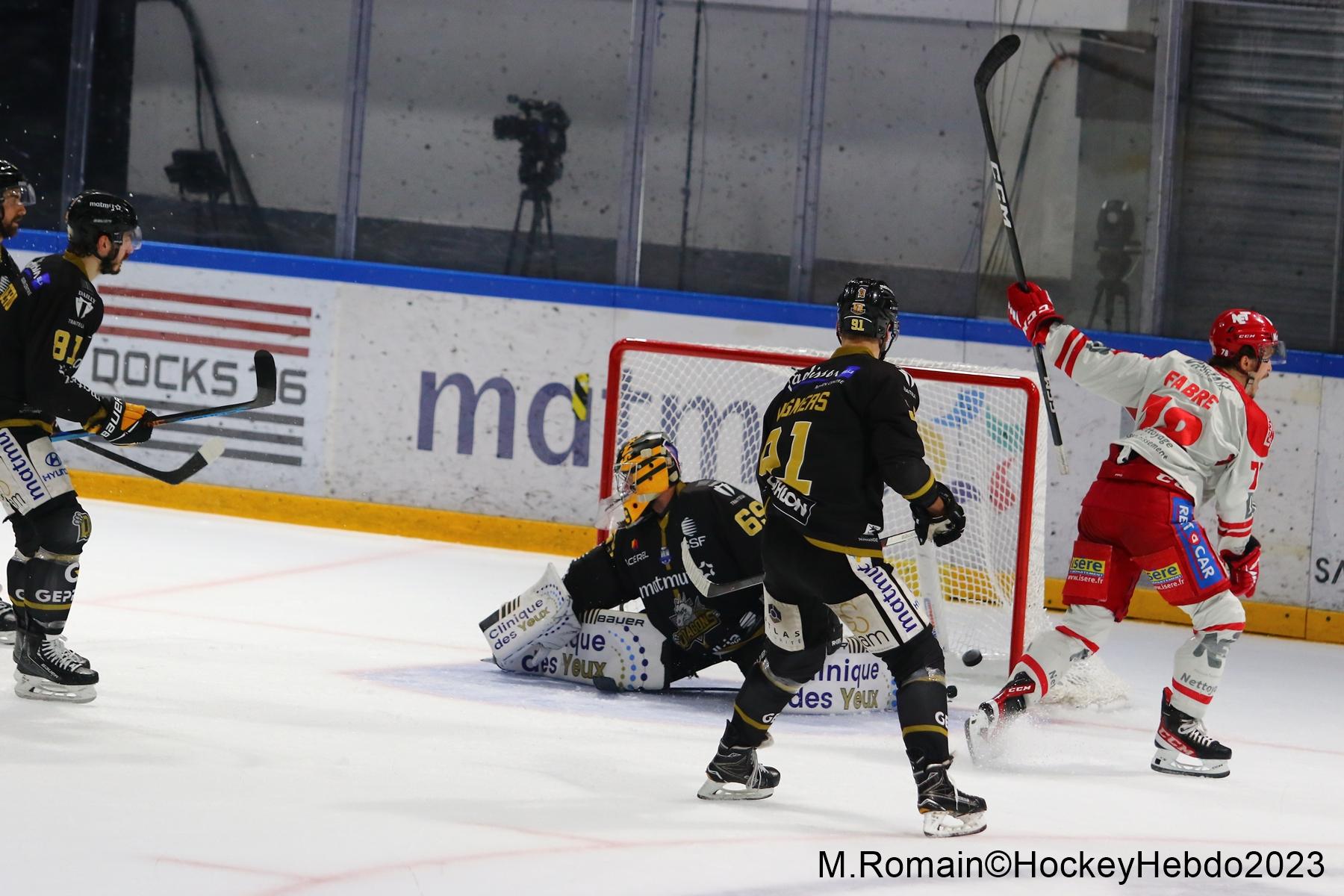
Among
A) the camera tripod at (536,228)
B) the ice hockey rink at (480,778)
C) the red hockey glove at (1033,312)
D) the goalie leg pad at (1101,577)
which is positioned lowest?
the ice hockey rink at (480,778)

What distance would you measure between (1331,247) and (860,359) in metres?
4.39

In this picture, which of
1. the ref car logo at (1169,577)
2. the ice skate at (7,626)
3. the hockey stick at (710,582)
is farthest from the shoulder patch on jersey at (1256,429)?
the ice skate at (7,626)

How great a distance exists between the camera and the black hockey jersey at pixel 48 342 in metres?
4.48

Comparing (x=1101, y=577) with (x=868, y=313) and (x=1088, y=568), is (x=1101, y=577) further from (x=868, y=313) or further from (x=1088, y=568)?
(x=868, y=313)

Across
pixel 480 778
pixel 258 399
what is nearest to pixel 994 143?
pixel 258 399

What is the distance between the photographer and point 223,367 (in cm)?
820

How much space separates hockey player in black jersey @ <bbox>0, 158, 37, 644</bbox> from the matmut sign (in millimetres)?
3295

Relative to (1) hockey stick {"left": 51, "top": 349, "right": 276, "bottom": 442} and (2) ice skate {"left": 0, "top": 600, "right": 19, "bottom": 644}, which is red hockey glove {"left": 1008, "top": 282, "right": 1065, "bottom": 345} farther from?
(2) ice skate {"left": 0, "top": 600, "right": 19, "bottom": 644}

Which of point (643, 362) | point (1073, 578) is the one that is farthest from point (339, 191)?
point (1073, 578)

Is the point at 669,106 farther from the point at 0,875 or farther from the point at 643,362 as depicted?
the point at 0,875

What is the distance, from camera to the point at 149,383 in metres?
8.27

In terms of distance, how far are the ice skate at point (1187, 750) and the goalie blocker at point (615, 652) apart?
82 centimetres

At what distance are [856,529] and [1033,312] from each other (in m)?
1.43

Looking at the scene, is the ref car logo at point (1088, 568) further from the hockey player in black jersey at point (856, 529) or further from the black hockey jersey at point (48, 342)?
the black hockey jersey at point (48, 342)
